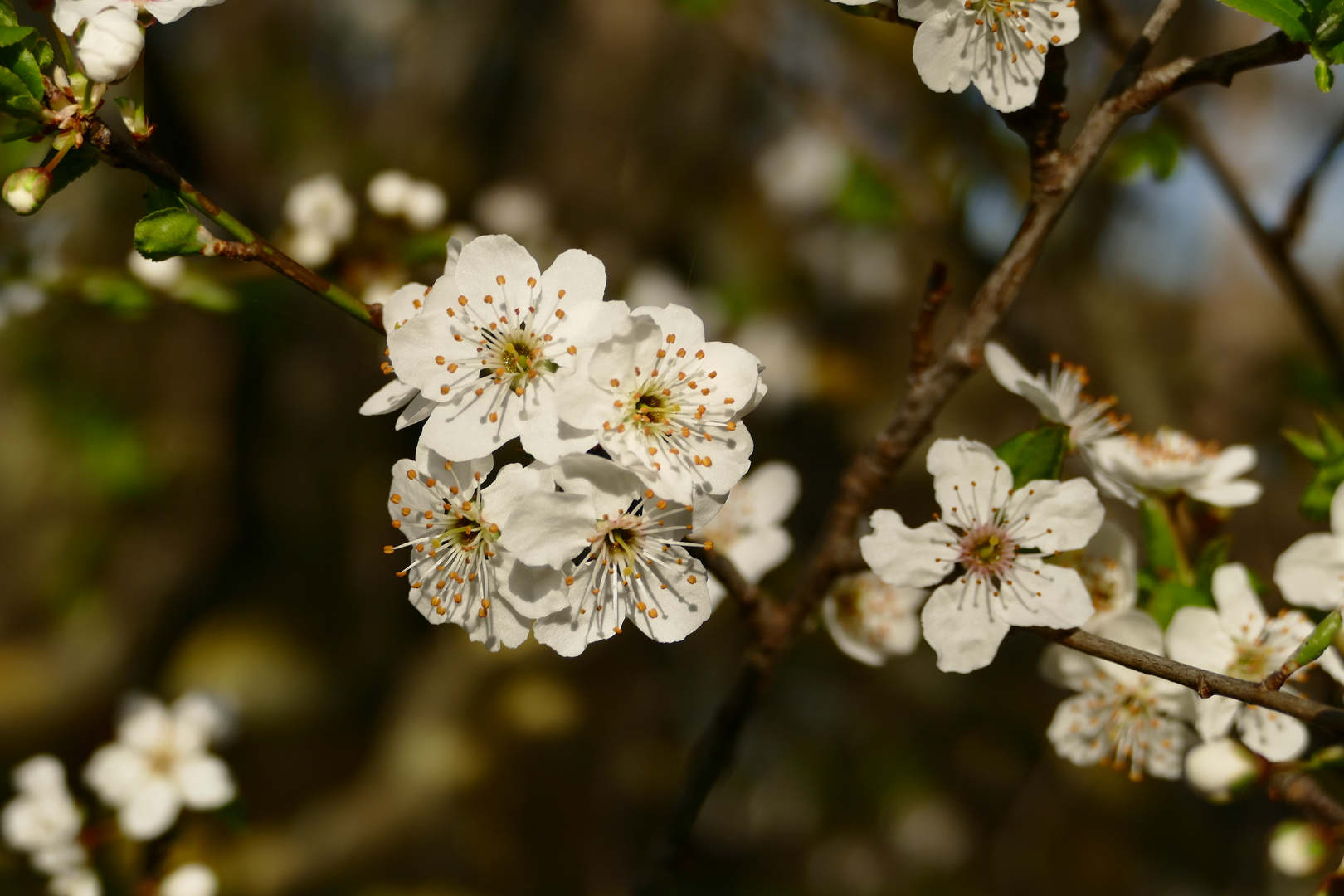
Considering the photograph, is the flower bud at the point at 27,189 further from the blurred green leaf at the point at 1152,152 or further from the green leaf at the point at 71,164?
the blurred green leaf at the point at 1152,152

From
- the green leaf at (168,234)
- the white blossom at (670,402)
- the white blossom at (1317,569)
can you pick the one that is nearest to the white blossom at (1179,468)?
the white blossom at (1317,569)

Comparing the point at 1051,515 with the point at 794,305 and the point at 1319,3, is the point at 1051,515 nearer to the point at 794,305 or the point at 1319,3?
the point at 1319,3

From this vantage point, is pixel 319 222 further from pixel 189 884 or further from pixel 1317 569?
pixel 1317 569

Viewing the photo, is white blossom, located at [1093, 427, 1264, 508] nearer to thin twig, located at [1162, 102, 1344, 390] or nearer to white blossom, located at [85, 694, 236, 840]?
thin twig, located at [1162, 102, 1344, 390]

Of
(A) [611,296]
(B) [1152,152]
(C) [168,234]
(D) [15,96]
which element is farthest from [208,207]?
(A) [611,296]

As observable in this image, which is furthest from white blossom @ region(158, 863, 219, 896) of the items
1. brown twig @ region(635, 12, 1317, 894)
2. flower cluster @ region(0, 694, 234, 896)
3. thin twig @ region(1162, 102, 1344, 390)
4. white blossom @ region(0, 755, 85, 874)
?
thin twig @ region(1162, 102, 1344, 390)
